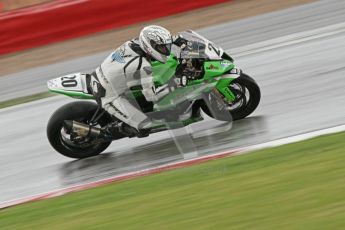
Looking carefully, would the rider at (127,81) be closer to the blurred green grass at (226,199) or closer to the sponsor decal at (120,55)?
the sponsor decal at (120,55)

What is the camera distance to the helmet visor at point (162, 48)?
28.0ft

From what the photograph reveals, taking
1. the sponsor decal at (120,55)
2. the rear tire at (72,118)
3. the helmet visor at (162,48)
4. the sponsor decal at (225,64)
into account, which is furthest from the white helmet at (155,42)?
the rear tire at (72,118)

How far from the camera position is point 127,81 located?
29.3ft

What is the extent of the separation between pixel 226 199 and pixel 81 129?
129 inches

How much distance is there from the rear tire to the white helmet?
104 centimetres

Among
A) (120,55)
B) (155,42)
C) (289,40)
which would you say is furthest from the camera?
(289,40)

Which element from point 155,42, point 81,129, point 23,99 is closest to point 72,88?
point 81,129

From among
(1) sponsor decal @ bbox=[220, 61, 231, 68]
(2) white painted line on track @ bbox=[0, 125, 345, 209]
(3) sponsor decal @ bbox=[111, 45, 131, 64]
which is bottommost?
(2) white painted line on track @ bbox=[0, 125, 345, 209]

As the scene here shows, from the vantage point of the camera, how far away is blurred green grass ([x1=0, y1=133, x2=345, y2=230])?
17.7 feet

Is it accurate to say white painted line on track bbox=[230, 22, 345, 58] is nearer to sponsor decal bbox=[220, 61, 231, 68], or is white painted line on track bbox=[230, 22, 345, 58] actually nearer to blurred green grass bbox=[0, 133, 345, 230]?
sponsor decal bbox=[220, 61, 231, 68]

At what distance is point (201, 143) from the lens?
347 inches

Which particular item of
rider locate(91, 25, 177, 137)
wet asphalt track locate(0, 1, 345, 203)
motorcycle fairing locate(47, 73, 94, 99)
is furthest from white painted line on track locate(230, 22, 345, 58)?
motorcycle fairing locate(47, 73, 94, 99)

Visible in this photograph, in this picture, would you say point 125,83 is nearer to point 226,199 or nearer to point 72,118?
Result: point 72,118

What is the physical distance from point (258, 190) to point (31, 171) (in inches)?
146
